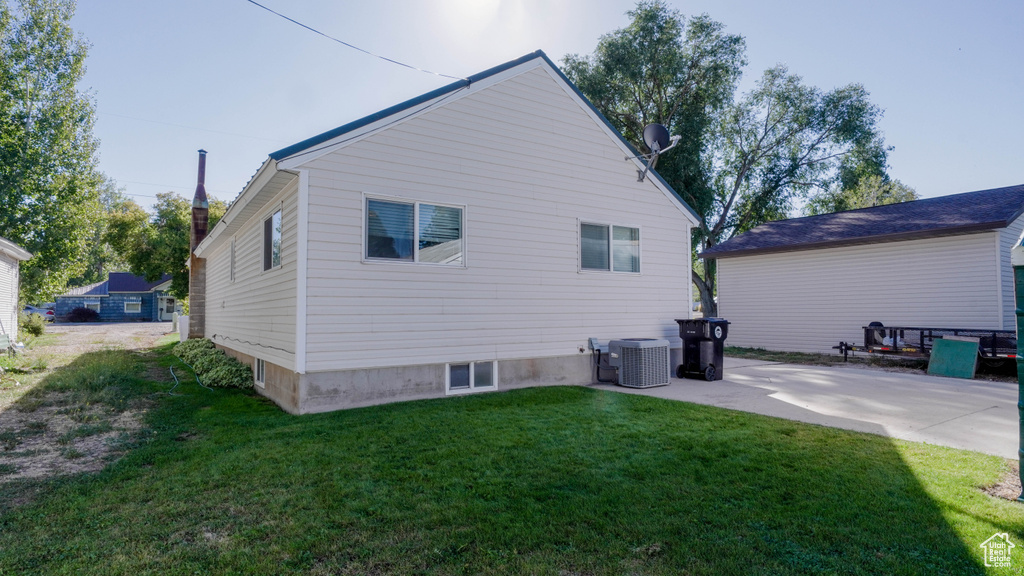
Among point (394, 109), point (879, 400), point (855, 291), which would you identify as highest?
point (394, 109)

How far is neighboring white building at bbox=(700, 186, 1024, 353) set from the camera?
11984 mm

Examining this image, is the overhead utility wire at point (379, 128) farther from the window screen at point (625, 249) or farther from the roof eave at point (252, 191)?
the window screen at point (625, 249)

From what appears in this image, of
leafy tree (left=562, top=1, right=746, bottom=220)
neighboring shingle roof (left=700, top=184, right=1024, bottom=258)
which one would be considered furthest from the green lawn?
leafy tree (left=562, top=1, right=746, bottom=220)

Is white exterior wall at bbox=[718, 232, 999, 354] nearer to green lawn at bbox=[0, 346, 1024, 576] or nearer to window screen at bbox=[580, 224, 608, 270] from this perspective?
window screen at bbox=[580, 224, 608, 270]

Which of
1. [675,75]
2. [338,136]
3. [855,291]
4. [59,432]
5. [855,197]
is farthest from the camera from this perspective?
[855,197]

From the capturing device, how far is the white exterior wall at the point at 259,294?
6.96 metres

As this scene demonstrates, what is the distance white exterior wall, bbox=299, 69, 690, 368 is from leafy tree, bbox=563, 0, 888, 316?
43.2ft

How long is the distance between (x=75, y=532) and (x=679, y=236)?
32.5 ft

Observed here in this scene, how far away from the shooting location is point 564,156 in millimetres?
9016

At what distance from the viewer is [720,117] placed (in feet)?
79.0

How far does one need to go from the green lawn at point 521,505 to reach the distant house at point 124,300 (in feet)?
156

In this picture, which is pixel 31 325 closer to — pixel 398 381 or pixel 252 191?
pixel 252 191

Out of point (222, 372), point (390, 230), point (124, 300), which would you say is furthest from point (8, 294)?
point (124, 300)

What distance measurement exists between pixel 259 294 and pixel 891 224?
50.9 feet
